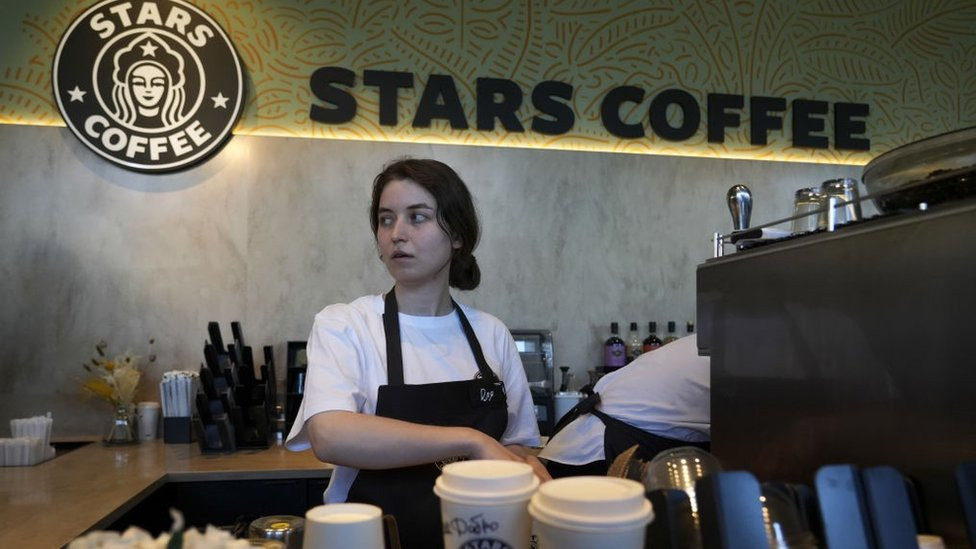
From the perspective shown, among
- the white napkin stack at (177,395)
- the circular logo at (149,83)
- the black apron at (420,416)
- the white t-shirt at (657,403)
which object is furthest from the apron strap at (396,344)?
the circular logo at (149,83)

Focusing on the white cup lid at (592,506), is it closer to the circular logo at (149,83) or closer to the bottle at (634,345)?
the bottle at (634,345)

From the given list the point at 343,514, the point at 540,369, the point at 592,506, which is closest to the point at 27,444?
the point at 540,369

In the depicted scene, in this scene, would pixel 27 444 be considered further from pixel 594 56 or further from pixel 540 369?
pixel 594 56

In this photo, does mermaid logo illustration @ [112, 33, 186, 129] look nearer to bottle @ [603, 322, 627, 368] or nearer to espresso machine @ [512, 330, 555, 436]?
Answer: espresso machine @ [512, 330, 555, 436]

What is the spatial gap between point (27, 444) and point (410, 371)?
1.86 meters

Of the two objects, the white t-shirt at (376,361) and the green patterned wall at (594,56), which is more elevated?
the green patterned wall at (594,56)

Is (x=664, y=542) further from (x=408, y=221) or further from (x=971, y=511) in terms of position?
(x=408, y=221)

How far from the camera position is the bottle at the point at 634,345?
3695 mm

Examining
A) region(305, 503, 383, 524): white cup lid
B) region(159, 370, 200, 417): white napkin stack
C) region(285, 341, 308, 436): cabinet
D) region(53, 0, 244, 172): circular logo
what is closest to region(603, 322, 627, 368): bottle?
region(285, 341, 308, 436): cabinet

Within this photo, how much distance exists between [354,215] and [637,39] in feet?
5.92

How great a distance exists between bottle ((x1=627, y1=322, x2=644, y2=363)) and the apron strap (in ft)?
6.81

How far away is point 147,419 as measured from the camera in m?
3.19

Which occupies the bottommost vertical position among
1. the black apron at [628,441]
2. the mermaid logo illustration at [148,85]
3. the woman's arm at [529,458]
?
the black apron at [628,441]

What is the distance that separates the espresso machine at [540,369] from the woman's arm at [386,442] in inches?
80.8
